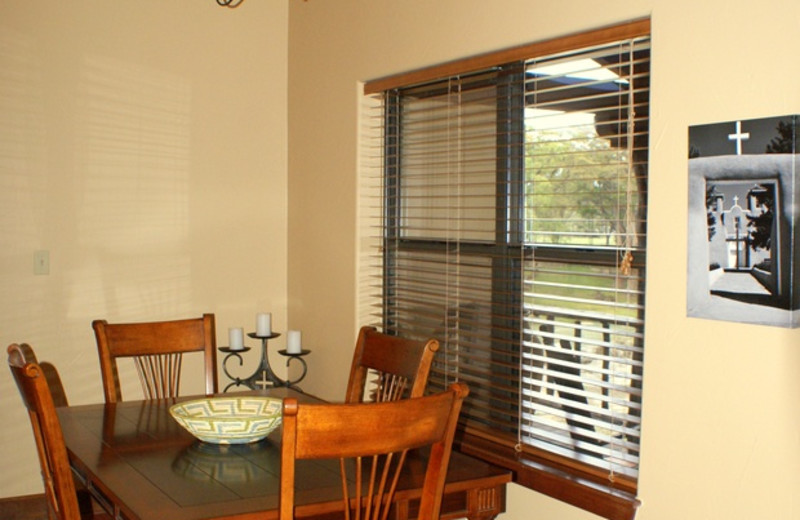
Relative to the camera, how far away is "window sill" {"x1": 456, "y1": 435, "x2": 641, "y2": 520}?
2.44 meters

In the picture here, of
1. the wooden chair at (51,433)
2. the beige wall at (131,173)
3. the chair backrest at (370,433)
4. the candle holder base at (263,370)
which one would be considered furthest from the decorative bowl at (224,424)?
the beige wall at (131,173)

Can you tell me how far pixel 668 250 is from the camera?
2281 millimetres

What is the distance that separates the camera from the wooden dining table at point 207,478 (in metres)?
1.84

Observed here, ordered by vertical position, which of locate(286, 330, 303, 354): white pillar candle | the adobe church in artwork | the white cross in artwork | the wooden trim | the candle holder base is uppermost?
the wooden trim

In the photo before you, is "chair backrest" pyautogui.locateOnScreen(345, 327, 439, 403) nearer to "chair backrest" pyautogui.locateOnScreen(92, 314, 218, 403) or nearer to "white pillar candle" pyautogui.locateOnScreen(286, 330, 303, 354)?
"chair backrest" pyautogui.locateOnScreen(92, 314, 218, 403)

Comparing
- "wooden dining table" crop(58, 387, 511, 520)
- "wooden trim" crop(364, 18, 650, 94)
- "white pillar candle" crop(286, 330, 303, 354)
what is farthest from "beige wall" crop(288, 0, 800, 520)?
"white pillar candle" crop(286, 330, 303, 354)

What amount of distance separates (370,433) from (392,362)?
1016mm

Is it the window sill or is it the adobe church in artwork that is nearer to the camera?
the adobe church in artwork

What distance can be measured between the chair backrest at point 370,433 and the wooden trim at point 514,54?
123 cm

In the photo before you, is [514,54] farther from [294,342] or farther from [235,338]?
[235,338]

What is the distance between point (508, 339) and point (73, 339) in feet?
6.80

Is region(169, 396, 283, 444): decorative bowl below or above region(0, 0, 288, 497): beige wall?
below

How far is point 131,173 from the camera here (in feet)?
12.9

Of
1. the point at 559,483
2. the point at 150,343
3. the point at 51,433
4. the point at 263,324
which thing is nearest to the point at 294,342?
the point at 263,324
